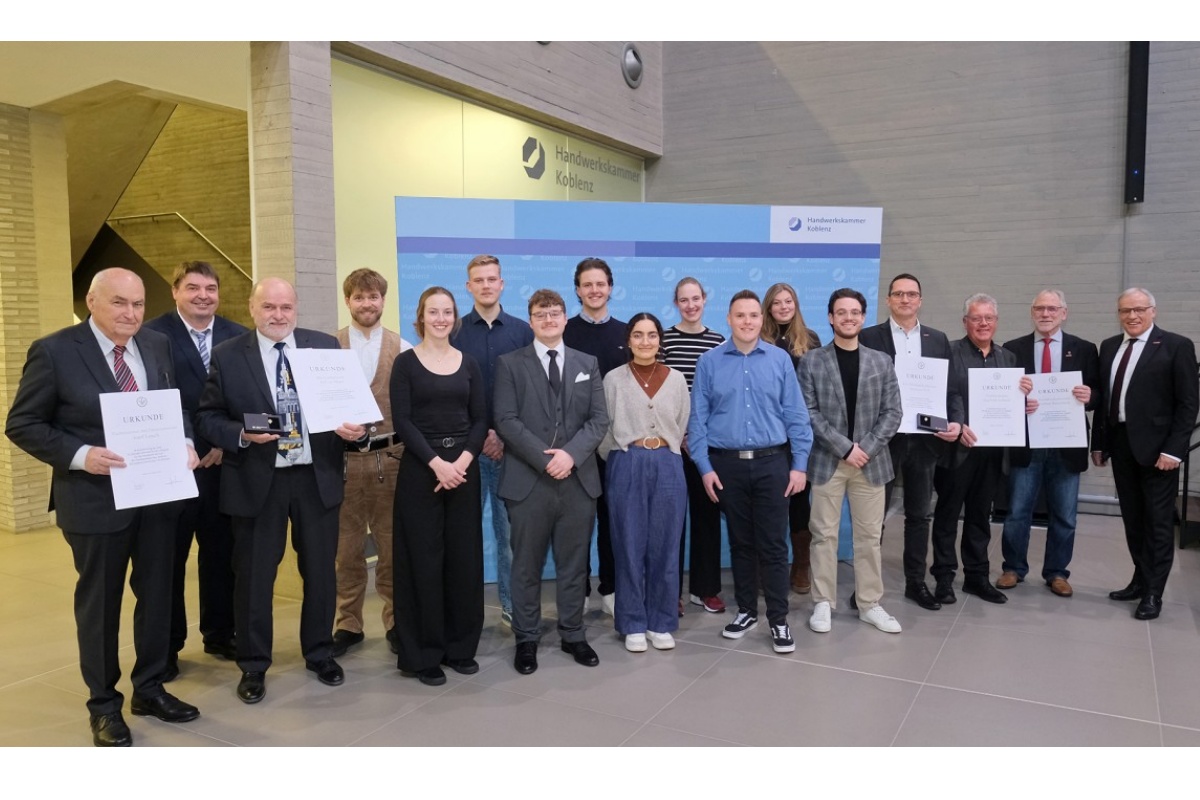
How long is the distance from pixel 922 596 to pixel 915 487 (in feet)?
2.04

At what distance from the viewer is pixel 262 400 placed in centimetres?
330

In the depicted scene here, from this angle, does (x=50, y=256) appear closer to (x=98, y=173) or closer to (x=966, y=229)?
(x=98, y=173)

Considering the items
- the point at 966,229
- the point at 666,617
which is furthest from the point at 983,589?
the point at 966,229

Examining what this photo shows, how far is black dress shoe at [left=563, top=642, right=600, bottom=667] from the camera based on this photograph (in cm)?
373

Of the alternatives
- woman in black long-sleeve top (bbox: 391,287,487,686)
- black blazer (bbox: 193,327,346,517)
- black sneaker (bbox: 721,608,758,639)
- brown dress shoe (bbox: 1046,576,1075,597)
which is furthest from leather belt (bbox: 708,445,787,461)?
brown dress shoe (bbox: 1046,576,1075,597)

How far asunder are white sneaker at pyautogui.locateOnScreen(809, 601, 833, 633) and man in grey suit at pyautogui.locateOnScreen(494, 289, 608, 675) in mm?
1196

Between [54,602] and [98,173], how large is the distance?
4.84m

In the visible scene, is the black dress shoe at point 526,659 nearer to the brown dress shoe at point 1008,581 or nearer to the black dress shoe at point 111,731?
the black dress shoe at point 111,731

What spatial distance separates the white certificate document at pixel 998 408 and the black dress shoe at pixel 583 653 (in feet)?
7.68

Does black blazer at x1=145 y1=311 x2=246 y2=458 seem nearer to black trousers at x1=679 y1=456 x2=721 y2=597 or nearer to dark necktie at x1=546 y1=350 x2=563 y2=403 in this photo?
dark necktie at x1=546 y1=350 x2=563 y2=403

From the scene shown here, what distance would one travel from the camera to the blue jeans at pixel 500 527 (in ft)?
13.4

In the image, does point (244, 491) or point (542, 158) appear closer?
point (244, 491)

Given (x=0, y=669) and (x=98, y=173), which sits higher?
(x=98, y=173)

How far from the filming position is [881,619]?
4.18 meters
